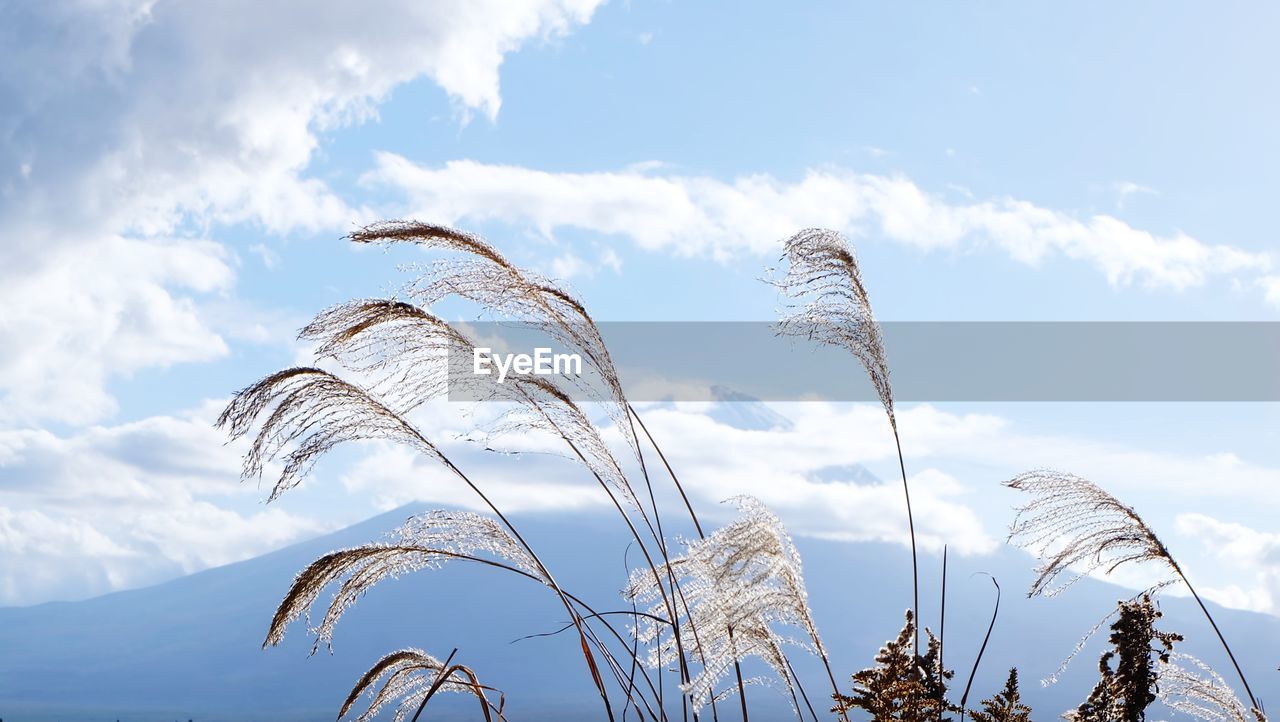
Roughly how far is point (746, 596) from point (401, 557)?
2.92ft

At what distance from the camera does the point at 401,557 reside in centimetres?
264

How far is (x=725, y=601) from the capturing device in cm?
240

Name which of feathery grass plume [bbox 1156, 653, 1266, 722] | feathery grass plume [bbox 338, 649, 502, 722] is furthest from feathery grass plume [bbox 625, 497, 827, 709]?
feathery grass plume [bbox 1156, 653, 1266, 722]

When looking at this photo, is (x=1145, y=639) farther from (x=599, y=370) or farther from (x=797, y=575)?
(x=599, y=370)

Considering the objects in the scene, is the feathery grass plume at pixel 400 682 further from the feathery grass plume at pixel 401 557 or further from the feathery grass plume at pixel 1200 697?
the feathery grass plume at pixel 1200 697

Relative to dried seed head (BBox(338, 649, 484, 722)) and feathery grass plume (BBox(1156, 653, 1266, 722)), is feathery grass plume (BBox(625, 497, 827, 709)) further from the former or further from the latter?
feathery grass plume (BBox(1156, 653, 1266, 722))

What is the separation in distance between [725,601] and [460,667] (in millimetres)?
696

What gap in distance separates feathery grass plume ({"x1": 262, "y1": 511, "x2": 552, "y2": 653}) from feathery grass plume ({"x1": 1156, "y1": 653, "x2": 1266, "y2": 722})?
1.71 meters

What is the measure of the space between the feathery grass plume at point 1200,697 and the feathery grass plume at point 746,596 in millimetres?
1050

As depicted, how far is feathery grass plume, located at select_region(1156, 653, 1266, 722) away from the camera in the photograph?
279 cm

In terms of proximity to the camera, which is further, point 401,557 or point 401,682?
point 401,682

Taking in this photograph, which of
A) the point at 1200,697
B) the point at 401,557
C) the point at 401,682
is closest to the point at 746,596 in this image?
the point at 401,557

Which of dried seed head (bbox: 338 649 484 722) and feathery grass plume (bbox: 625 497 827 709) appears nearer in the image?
feathery grass plume (bbox: 625 497 827 709)

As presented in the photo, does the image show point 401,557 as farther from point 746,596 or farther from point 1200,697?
point 1200,697
